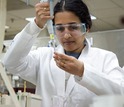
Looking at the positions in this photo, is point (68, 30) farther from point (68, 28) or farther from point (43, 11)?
point (43, 11)

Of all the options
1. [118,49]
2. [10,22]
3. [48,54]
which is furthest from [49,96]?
[10,22]

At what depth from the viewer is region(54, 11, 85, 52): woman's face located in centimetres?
116

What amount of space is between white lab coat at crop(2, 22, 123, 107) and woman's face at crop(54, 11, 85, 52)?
88mm

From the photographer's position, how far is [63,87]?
1213 mm

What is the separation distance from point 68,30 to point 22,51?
0.73ft

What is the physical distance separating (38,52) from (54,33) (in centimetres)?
27

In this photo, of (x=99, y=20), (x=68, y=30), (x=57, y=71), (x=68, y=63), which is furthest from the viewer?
(x=99, y=20)

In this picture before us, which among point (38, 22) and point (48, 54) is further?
point (48, 54)

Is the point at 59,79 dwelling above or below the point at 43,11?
below

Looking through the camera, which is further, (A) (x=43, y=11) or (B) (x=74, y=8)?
(B) (x=74, y=8)

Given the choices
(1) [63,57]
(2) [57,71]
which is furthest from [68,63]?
(2) [57,71]

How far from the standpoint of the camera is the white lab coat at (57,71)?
3.57 ft

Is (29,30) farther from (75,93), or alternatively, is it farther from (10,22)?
(10,22)

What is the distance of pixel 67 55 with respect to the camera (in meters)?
1.08
